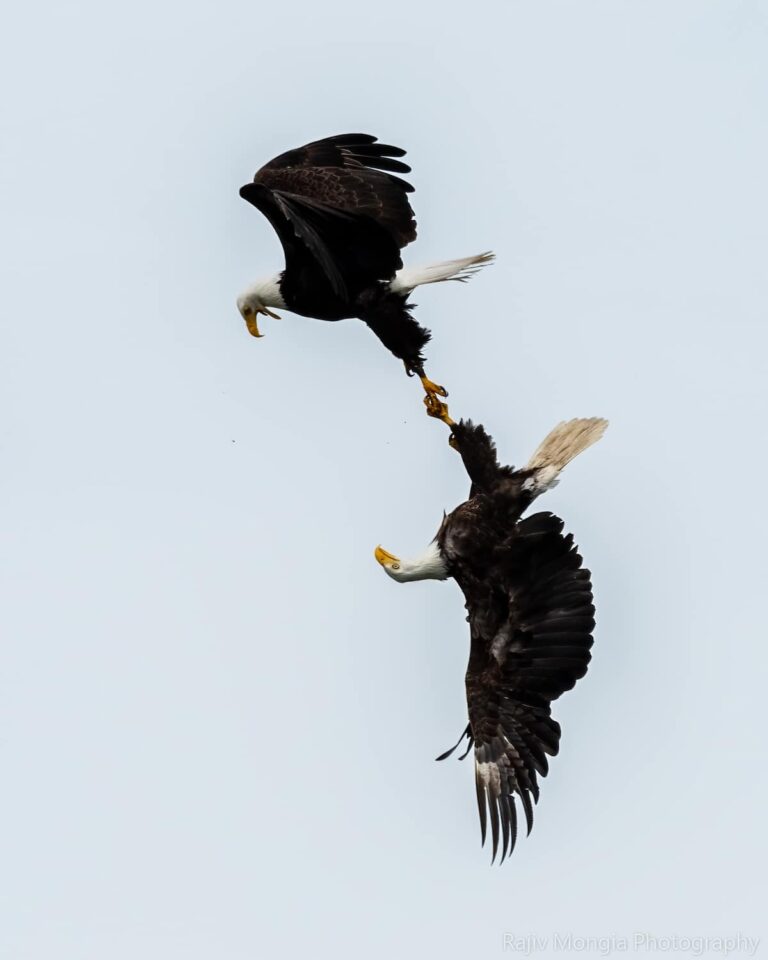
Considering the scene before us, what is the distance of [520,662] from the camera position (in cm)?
1170

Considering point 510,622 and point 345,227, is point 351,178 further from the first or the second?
point 510,622

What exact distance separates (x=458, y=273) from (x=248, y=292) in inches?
47.7

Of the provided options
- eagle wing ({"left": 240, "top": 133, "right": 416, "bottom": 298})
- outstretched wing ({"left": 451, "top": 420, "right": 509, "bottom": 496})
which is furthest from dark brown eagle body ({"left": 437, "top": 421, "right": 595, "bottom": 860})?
eagle wing ({"left": 240, "top": 133, "right": 416, "bottom": 298})

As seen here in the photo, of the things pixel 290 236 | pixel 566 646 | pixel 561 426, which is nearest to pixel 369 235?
pixel 290 236

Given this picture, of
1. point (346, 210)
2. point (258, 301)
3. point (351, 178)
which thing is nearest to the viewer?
point (346, 210)

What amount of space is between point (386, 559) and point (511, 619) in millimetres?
757

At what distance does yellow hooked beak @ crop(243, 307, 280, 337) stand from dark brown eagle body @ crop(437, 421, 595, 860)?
4.36 ft

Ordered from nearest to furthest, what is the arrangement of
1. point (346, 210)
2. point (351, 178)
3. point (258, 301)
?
Result: 1. point (346, 210)
2. point (351, 178)
3. point (258, 301)

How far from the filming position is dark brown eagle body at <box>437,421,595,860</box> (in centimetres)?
1158

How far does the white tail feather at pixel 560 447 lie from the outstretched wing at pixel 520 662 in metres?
0.28

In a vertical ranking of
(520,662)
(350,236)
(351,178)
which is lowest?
(520,662)

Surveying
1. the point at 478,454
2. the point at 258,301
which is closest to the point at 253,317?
the point at 258,301

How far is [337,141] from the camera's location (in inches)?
472

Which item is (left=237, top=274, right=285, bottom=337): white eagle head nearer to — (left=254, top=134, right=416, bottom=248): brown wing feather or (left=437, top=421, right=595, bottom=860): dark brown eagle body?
(left=254, top=134, right=416, bottom=248): brown wing feather
